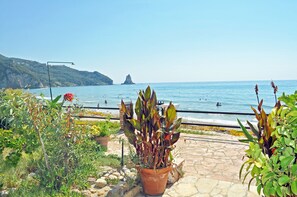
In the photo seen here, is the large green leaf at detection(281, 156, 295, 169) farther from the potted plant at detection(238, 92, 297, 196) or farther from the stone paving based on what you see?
the stone paving

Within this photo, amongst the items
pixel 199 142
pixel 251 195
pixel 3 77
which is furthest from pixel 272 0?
pixel 3 77

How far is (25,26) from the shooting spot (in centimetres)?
1010

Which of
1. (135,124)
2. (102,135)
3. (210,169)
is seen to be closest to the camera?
(135,124)

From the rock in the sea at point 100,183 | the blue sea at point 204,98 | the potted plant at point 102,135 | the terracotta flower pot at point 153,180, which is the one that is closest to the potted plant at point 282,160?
the terracotta flower pot at point 153,180

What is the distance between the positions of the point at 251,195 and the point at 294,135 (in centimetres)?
194

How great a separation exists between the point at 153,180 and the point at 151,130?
0.63m

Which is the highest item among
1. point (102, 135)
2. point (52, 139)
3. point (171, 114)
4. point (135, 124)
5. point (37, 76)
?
point (37, 76)

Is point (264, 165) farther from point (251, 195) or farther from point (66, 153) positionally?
point (66, 153)

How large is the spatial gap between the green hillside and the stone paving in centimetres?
255

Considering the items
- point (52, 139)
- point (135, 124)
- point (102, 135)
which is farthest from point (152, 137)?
point (102, 135)

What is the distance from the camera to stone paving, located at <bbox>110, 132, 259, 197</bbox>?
9.84ft

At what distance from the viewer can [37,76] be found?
55.5ft

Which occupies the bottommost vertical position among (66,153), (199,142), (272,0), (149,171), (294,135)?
(199,142)

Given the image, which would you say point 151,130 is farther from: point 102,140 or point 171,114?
point 102,140
